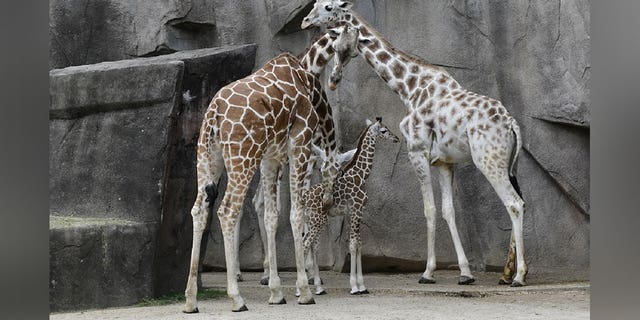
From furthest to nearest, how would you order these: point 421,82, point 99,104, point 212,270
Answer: point 212,270, point 421,82, point 99,104

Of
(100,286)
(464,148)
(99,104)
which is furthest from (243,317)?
(464,148)

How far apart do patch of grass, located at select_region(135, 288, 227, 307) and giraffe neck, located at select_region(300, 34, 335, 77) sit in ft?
7.47

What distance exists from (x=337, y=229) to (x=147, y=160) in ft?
10.8

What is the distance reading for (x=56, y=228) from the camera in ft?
23.1

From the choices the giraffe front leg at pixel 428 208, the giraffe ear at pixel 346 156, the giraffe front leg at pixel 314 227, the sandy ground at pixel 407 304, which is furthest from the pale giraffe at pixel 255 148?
the giraffe front leg at pixel 428 208

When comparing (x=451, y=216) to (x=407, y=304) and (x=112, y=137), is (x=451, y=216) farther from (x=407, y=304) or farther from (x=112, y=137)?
(x=112, y=137)

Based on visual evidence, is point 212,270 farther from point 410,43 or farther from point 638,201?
point 638,201

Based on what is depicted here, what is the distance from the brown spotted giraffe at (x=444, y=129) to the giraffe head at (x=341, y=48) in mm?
43

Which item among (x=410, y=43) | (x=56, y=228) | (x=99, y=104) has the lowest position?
(x=56, y=228)

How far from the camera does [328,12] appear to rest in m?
9.30

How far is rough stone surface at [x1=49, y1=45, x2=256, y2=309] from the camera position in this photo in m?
7.38

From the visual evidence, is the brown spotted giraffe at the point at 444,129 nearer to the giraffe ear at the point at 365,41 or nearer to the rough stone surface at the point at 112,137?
the giraffe ear at the point at 365,41

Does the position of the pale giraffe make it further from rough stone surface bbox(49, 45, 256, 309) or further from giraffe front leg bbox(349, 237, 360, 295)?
giraffe front leg bbox(349, 237, 360, 295)

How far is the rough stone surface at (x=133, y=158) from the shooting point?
7.38m
